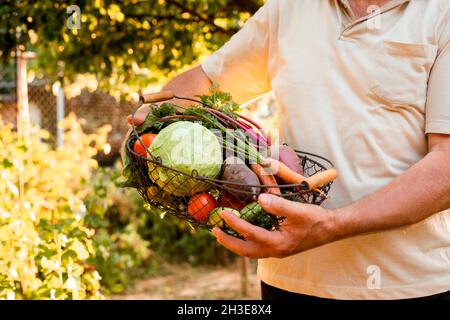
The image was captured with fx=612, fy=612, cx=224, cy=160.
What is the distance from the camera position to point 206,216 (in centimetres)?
176

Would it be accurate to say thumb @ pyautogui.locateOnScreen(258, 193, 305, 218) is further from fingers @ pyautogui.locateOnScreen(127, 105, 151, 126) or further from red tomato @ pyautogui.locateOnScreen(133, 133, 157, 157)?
fingers @ pyautogui.locateOnScreen(127, 105, 151, 126)

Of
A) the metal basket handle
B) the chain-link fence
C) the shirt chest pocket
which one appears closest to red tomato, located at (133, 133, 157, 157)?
the metal basket handle

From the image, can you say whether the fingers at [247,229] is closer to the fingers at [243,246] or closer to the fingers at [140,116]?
the fingers at [243,246]

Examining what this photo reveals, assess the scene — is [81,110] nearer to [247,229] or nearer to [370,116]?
[370,116]

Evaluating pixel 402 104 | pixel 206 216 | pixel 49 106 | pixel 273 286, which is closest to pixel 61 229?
pixel 273 286

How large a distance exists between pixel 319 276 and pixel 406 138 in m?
0.55

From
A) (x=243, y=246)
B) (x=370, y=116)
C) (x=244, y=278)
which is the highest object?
(x=370, y=116)

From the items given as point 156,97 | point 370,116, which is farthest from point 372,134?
point 156,97

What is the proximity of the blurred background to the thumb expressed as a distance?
1052 millimetres

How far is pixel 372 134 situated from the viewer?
2006 mm

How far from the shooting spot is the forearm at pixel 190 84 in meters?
2.35

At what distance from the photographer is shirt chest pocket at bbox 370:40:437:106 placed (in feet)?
6.37

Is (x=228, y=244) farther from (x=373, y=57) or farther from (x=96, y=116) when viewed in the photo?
(x=96, y=116)

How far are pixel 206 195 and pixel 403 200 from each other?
58cm
